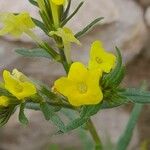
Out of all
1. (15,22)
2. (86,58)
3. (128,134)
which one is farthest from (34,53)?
(86,58)

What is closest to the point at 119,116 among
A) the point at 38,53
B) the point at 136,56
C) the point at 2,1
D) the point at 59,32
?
the point at 136,56

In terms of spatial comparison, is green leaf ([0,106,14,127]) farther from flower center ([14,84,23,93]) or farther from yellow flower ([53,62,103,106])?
yellow flower ([53,62,103,106])

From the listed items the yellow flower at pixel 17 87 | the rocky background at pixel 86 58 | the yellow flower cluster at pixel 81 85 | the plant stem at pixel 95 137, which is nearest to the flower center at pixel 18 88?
the yellow flower at pixel 17 87

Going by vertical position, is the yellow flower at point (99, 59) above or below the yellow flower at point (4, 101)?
above

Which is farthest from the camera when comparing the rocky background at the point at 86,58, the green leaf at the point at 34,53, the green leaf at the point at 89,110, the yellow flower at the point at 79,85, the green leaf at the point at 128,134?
the rocky background at the point at 86,58

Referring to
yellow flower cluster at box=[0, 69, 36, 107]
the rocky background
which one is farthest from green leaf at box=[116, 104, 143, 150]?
the rocky background

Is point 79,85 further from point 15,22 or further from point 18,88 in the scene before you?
point 15,22

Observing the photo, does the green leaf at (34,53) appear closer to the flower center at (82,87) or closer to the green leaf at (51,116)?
the green leaf at (51,116)
